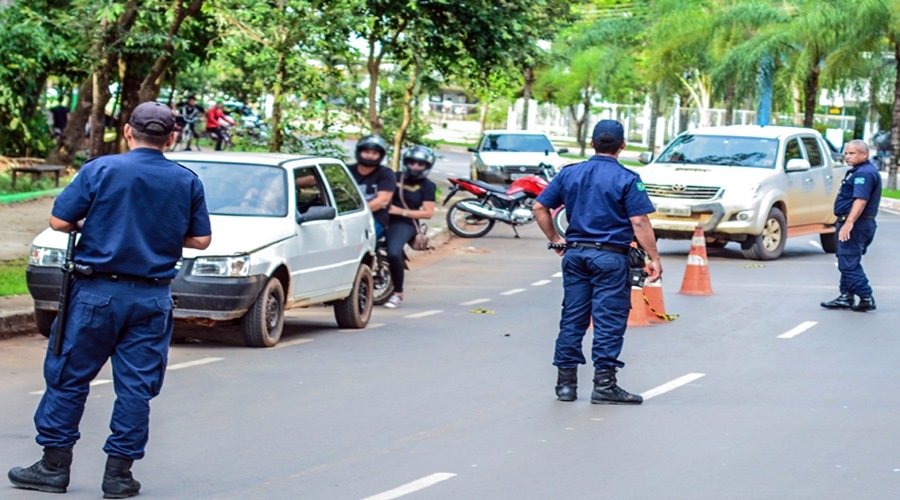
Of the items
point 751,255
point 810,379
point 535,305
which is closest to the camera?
point 810,379

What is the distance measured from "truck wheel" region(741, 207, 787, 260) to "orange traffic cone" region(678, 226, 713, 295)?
4.54 m

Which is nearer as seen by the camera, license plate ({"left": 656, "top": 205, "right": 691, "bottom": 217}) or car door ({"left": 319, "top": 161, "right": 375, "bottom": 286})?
car door ({"left": 319, "top": 161, "right": 375, "bottom": 286})

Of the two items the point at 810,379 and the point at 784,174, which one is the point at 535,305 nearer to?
the point at 810,379

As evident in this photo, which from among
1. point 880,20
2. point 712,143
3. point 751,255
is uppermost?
point 880,20

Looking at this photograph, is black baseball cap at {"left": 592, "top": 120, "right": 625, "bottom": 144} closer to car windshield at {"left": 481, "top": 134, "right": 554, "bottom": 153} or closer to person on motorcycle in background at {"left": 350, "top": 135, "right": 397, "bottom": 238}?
person on motorcycle in background at {"left": 350, "top": 135, "right": 397, "bottom": 238}

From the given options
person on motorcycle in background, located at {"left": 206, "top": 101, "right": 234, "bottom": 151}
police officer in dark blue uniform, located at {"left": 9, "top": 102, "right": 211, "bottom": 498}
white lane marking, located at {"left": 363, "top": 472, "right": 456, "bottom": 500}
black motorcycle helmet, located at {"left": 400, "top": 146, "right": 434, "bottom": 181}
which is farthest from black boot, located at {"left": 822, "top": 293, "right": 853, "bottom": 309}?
person on motorcycle in background, located at {"left": 206, "top": 101, "right": 234, "bottom": 151}

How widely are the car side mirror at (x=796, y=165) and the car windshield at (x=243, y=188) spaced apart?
10791 mm

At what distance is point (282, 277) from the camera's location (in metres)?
12.4

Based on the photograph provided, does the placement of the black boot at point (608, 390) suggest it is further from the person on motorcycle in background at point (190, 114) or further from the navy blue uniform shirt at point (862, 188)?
the person on motorcycle in background at point (190, 114)

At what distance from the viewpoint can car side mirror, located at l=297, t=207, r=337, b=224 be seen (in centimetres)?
1249

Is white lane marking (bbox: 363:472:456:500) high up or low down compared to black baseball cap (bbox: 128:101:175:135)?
down

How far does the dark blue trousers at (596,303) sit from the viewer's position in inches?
374

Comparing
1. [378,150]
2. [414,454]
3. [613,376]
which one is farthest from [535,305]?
[414,454]

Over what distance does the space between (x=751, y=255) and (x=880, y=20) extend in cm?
2081
